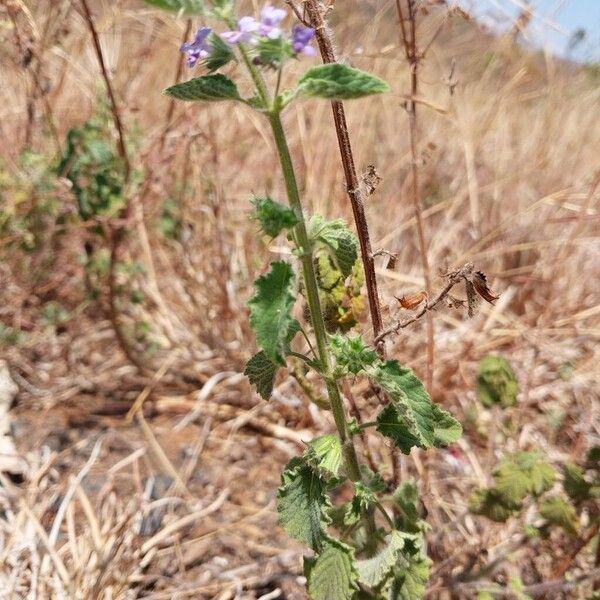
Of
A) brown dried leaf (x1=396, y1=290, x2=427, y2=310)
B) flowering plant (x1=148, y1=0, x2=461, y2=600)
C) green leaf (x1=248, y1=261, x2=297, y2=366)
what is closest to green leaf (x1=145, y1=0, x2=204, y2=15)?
flowering plant (x1=148, y1=0, x2=461, y2=600)

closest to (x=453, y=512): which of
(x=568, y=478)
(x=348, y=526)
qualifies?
(x=568, y=478)

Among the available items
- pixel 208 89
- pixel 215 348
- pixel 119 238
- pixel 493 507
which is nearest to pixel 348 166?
pixel 208 89

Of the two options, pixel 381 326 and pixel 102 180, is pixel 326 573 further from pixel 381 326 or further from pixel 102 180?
pixel 102 180

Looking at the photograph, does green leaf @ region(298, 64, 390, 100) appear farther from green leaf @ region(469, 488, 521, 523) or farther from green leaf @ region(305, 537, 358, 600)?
green leaf @ region(469, 488, 521, 523)

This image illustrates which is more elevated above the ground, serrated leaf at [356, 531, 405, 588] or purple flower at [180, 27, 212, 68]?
purple flower at [180, 27, 212, 68]

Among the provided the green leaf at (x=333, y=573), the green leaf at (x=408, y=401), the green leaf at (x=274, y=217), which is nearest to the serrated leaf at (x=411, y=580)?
the green leaf at (x=333, y=573)

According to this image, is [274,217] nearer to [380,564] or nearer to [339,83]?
[339,83]
